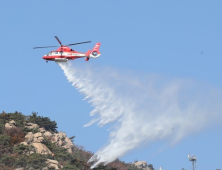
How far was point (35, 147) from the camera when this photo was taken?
289 ft

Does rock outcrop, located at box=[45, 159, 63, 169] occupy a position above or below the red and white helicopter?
below

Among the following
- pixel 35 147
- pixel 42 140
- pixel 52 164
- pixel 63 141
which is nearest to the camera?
pixel 52 164

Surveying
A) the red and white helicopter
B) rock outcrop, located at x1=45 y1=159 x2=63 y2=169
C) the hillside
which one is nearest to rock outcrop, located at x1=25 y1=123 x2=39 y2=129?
the hillside

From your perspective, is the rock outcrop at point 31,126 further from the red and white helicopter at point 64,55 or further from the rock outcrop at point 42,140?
the red and white helicopter at point 64,55

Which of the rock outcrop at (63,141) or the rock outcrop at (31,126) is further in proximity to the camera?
the rock outcrop at (31,126)

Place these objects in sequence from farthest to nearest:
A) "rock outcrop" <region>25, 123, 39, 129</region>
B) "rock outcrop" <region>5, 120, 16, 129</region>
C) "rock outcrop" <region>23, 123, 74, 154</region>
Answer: "rock outcrop" <region>25, 123, 39, 129</region> < "rock outcrop" <region>5, 120, 16, 129</region> < "rock outcrop" <region>23, 123, 74, 154</region>

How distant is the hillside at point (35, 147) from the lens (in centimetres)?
8244

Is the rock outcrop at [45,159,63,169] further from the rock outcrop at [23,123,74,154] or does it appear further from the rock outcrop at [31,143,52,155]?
the rock outcrop at [23,123,74,154]

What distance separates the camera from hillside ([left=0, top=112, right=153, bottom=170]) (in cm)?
8244

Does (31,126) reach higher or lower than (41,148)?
higher

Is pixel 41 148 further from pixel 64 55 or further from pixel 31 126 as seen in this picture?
pixel 64 55

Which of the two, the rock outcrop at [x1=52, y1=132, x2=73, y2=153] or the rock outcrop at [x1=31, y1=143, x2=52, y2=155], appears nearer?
the rock outcrop at [x1=31, y1=143, x2=52, y2=155]

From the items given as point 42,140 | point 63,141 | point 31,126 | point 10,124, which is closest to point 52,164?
point 42,140

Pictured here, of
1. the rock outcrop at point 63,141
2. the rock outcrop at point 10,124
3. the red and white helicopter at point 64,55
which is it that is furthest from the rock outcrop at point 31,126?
the red and white helicopter at point 64,55
